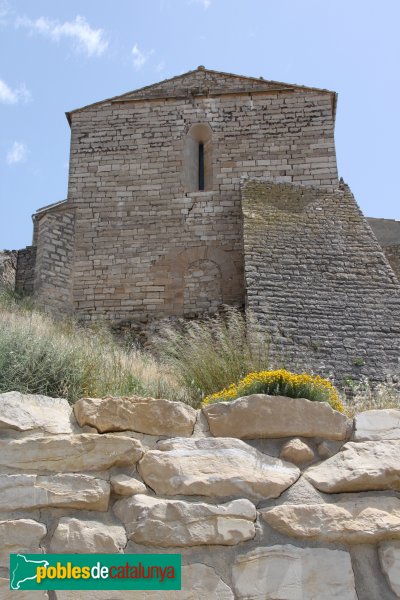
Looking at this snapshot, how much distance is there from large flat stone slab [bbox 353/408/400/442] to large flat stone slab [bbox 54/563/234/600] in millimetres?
1005

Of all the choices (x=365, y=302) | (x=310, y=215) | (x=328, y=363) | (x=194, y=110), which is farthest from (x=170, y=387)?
(x=194, y=110)

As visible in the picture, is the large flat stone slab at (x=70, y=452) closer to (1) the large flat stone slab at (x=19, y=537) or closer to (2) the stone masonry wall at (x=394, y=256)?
(1) the large flat stone slab at (x=19, y=537)

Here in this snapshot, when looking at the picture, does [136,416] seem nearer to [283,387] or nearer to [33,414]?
[33,414]

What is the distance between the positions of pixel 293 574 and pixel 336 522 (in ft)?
1.00

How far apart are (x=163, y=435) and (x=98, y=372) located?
4.35 ft

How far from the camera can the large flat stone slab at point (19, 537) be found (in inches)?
111

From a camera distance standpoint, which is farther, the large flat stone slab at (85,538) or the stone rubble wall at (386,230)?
the stone rubble wall at (386,230)

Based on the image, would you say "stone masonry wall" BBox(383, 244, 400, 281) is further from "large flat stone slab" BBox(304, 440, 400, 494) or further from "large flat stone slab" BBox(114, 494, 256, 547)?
"large flat stone slab" BBox(114, 494, 256, 547)

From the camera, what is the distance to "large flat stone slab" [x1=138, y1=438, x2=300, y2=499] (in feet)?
10.00

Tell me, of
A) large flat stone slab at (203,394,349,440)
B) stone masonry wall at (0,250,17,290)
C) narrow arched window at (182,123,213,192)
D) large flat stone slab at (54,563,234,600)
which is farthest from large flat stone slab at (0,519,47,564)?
narrow arched window at (182,123,213,192)

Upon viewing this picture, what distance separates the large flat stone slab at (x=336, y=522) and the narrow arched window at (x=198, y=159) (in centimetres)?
1175

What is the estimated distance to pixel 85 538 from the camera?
112 inches

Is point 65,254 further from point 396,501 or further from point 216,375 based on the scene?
point 396,501

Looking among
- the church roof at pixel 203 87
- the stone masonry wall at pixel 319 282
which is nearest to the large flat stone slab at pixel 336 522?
the stone masonry wall at pixel 319 282
